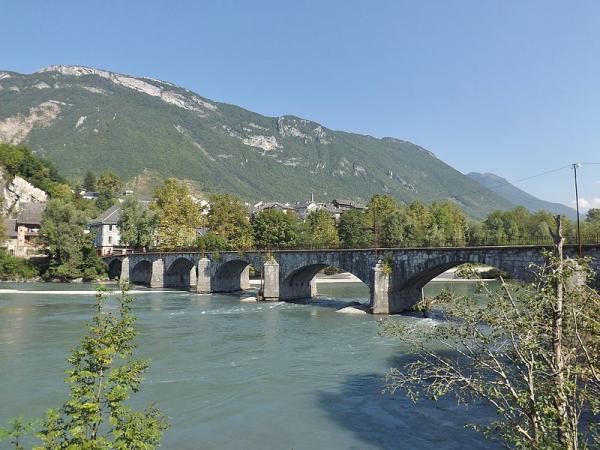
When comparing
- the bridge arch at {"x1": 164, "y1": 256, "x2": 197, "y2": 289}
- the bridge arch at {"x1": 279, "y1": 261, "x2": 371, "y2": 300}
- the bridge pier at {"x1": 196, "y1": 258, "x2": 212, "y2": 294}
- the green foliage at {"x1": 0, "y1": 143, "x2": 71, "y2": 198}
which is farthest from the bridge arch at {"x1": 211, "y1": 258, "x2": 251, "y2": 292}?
the green foliage at {"x1": 0, "y1": 143, "x2": 71, "y2": 198}

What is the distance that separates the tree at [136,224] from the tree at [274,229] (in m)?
17.4

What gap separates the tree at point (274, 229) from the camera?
83.9 meters

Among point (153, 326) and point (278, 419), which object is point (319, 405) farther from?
point (153, 326)

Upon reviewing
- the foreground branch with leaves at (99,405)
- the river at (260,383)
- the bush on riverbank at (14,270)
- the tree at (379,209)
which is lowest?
the river at (260,383)

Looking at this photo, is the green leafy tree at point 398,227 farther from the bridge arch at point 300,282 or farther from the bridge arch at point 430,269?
the bridge arch at point 430,269

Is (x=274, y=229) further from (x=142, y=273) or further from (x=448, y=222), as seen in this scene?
(x=448, y=222)

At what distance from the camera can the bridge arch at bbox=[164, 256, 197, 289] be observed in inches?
2714

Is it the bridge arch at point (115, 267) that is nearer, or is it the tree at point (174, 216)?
the bridge arch at point (115, 267)

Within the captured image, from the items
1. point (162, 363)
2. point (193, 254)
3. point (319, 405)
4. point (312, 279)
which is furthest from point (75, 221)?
point (319, 405)

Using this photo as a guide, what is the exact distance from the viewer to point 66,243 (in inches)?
2963

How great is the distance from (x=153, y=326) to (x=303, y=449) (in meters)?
22.5

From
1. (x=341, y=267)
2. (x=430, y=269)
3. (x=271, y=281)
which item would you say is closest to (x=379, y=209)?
(x=271, y=281)

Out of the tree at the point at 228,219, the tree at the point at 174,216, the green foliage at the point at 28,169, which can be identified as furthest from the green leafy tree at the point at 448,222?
the green foliage at the point at 28,169

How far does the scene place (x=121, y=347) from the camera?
23.2 ft
